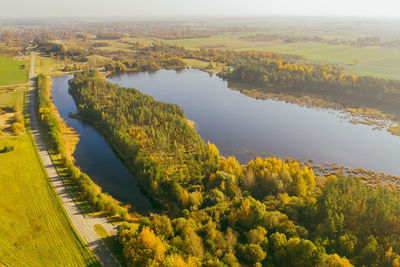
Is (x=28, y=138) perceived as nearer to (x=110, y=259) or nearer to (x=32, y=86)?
(x=110, y=259)

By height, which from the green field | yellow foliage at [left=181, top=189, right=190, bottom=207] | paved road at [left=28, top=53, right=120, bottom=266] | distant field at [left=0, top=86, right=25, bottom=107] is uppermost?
the green field

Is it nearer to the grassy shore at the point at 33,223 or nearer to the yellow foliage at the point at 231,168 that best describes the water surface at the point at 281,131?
the yellow foliage at the point at 231,168

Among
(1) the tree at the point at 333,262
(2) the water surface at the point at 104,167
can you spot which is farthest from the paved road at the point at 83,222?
(1) the tree at the point at 333,262

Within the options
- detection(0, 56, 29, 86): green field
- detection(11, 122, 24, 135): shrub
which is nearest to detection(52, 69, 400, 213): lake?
detection(11, 122, 24, 135): shrub

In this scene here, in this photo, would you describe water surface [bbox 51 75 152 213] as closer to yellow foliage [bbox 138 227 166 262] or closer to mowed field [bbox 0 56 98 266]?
mowed field [bbox 0 56 98 266]

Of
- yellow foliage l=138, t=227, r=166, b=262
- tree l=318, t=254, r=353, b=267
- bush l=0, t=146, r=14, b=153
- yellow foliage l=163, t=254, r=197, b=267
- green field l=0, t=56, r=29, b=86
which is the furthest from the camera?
green field l=0, t=56, r=29, b=86

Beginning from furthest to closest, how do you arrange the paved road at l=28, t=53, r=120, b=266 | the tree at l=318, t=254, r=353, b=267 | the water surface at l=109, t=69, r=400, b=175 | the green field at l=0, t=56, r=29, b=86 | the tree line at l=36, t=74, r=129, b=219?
1. the green field at l=0, t=56, r=29, b=86
2. the water surface at l=109, t=69, r=400, b=175
3. the tree line at l=36, t=74, r=129, b=219
4. the paved road at l=28, t=53, r=120, b=266
5. the tree at l=318, t=254, r=353, b=267

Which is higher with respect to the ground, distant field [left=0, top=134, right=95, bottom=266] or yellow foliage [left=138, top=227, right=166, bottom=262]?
yellow foliage [left=138, top=227, right=166, bottom=262]

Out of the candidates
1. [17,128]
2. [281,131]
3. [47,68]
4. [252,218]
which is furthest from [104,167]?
[47,68]

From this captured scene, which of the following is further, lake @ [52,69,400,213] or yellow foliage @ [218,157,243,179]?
lake @ [52,69,400,213]
